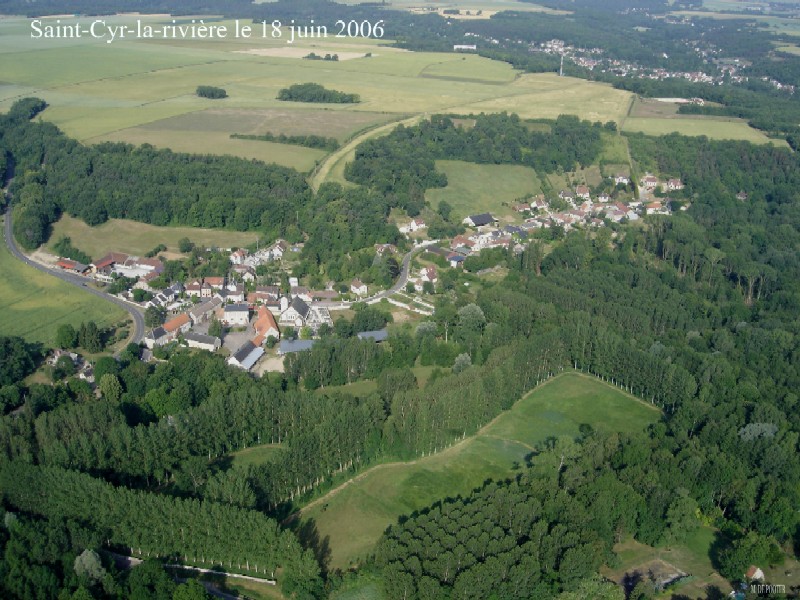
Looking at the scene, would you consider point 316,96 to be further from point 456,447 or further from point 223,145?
point 456,447

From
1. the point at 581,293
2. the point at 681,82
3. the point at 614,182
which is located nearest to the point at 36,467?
the point at 581,293

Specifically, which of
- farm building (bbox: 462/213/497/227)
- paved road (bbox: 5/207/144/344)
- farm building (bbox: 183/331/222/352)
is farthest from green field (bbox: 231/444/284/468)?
farm building (bbox: 462/213/497/227)

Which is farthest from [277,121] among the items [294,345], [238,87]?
[294,345]

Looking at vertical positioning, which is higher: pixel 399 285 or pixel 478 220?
pixel 478 220

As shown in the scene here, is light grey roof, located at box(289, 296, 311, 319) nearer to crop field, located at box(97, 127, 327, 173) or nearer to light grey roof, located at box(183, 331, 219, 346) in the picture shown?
light grey roof, located at box(183, 331, 219, 346)

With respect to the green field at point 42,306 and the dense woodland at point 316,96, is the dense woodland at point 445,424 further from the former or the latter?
the dense woodland at point 316,96

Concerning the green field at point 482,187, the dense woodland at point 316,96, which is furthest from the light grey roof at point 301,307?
the dense woodland at point 316,96
